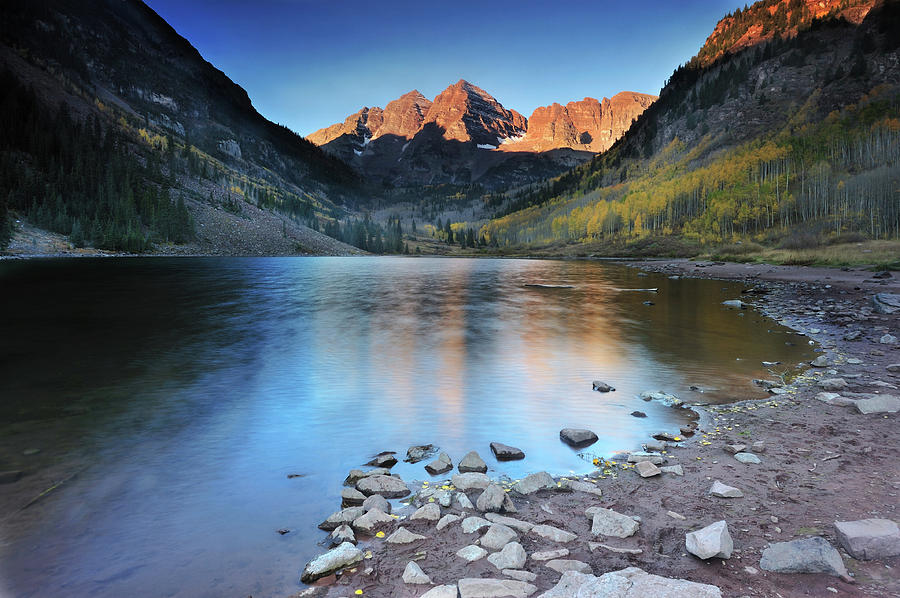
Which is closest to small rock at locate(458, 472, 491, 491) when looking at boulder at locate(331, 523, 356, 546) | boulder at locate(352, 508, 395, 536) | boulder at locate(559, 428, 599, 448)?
boulder at locate(352, 508, 395, 536)

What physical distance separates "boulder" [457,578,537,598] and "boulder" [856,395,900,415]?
10.3 meters

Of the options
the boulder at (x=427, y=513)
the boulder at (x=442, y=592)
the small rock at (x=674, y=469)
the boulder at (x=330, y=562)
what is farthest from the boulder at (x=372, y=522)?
the small rock at (x=674, y=469)

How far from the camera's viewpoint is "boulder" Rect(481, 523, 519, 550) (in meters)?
5.77

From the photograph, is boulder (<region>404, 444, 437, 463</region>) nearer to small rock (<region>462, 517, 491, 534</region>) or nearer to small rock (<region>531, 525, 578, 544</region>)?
small rock (<region>462, 517, 491, 534</region>)

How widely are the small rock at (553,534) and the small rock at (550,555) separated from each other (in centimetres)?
30

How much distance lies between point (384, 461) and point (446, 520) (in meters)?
3.02

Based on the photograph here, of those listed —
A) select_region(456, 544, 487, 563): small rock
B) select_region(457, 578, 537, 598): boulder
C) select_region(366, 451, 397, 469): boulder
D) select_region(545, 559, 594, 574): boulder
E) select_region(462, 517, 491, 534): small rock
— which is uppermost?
select_region(457, 578, 537, 598): boulder

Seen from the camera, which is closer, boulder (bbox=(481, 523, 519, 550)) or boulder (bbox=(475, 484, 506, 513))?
boulder (bbox=(481, 523, 519, 550))

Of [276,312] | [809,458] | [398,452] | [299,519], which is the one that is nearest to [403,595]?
[299,519]

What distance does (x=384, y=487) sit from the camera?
7758 millimetres

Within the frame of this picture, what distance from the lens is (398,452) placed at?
989 cm

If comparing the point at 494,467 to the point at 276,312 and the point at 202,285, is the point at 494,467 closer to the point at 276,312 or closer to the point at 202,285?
the point at 276,312

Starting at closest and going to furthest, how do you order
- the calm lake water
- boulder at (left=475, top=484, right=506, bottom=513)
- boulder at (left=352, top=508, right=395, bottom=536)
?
Answer: the calm lake water
boulder at (left=352, top=508, right=395, bottom=536)
boulder at (left=475, top=484, right=506, bottom=513)

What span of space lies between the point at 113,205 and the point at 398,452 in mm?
169979
